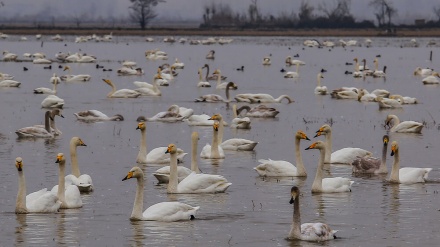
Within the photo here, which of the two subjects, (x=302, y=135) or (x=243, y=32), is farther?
(x=243, y=32)

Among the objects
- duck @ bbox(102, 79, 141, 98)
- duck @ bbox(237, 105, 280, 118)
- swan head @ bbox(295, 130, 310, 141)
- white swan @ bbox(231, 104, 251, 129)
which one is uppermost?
swan head @ bbox(295, 130, 310, 141)

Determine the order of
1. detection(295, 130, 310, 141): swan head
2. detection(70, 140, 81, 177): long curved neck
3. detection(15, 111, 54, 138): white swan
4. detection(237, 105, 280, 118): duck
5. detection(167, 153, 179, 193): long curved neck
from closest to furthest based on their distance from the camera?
detection(167, 153, 179, 193): long curved neck
detection(70, 140, 81, 177): long curved neck
detection(295, 130, 310, 141): swan head
detection(15, 111, 54, 138): white swan
detection(237, 105, 280, 118): duck

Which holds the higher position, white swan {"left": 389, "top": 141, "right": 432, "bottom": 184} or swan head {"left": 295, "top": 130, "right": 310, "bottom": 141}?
swan head {"left": 295, "top": 130, "right": 310, "bottom": 141}

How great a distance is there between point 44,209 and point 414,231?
14.2 feet

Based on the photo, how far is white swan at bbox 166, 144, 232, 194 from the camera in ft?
50.1

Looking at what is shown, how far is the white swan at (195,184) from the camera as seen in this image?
50.1 feet

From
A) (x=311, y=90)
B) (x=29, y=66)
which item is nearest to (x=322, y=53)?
(x=29, y=66)

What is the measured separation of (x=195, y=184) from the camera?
15.4 m

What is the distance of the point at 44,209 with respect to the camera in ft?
44.8

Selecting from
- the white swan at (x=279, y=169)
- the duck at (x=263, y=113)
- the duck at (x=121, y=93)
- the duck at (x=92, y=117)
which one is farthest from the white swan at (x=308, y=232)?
the duck at (x=121, y=93)

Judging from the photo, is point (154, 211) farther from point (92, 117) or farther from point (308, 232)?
point (92, 117)

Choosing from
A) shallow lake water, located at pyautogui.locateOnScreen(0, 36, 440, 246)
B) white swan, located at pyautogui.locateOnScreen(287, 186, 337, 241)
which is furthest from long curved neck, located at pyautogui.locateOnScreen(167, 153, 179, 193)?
white swan, located at pyautogui.locateOnScreen(287, 186, 337, 241)

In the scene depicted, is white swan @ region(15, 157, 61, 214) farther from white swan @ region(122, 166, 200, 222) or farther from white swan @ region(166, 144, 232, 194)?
white swan @ region(166, 144, 232, 194)

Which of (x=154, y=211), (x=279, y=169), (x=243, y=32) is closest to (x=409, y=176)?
(x=279, y=169)
